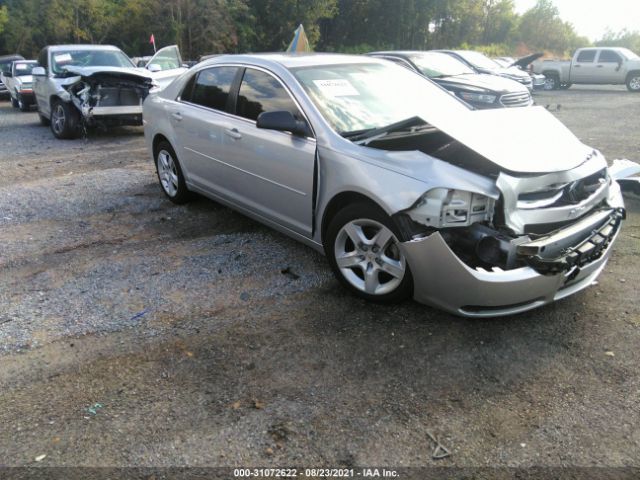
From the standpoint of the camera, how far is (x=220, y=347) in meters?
3.39

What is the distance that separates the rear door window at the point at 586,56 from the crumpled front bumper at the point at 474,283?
2276 cm

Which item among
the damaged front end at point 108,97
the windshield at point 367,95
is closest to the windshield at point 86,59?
the damaged front end at point 108,97

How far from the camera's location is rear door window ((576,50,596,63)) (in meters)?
22.6

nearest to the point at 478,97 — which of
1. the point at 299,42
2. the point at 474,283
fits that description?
the point at 299,42

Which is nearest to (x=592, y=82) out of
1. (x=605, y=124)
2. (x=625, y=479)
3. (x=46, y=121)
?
(x=605, y=124)

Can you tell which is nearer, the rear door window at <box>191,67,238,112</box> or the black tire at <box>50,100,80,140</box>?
the rear door window at <box>191,67,238,112</box>

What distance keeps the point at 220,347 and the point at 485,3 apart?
184ft

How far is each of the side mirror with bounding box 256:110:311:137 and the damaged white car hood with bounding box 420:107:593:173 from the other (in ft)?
3.03

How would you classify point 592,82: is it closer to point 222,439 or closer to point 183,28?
point 183,28

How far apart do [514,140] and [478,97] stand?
7981mm

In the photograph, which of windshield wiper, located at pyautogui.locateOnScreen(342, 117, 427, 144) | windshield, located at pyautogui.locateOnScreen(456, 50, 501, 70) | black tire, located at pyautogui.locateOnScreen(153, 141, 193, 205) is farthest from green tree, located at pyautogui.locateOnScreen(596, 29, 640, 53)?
windshield wiper, located at pyautogui.locateOnScreen(342, 117, 427, 144)

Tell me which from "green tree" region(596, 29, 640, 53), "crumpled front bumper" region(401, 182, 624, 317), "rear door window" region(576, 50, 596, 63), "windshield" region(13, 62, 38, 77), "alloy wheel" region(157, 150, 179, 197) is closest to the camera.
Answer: "crumpled front bumper" region(401, 182, 624, 317)

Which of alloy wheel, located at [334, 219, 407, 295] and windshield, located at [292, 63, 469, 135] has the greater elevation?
windshield, located at [292, 63, 469, 135]

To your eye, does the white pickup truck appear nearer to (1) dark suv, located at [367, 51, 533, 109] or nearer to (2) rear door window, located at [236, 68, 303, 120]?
(1) dark suv, located at [367, 51, 533, 109]
